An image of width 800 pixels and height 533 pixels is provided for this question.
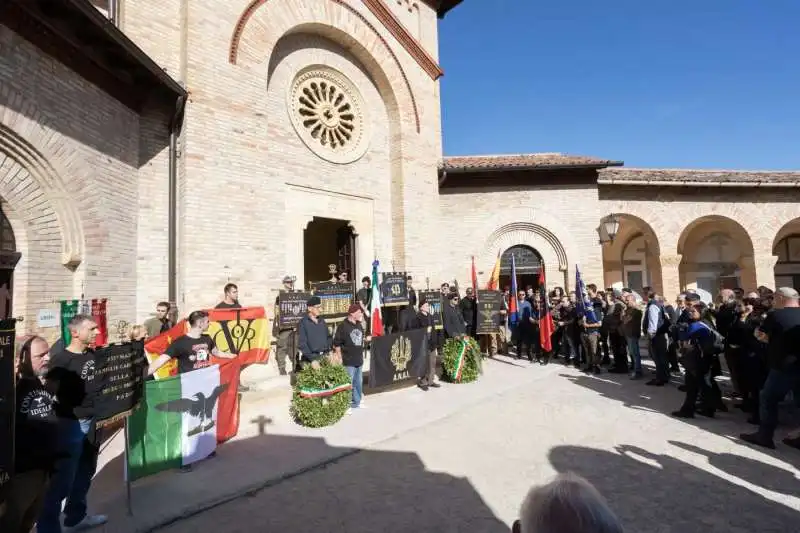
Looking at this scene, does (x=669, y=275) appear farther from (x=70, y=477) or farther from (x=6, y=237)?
(x=6, y=237)

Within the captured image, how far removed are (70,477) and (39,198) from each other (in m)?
4.73

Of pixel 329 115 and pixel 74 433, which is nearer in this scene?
pixel 74 433

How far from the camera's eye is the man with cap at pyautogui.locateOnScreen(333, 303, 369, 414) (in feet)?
23.1

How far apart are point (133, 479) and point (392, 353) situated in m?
4.49

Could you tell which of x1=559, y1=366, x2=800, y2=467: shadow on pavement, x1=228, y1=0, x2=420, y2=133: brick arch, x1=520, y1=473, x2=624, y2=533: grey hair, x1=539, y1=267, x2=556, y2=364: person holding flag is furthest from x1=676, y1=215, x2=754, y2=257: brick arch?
x1=520, y1=473, x2=624, y2=533: grey hair

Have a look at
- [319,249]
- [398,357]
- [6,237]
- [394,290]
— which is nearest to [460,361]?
[398,357]

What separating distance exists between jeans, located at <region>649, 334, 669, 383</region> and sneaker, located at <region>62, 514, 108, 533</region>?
29.3 ft

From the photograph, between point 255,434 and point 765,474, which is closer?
point 765,474

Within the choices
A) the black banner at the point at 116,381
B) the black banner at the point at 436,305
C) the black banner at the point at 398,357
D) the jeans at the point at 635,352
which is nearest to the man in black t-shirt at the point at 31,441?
the black banner at the point at 116,381

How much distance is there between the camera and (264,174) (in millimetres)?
9391

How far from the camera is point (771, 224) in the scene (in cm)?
1688

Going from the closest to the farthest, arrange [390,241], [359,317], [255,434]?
[255,434] → [359,317] → [390,241]

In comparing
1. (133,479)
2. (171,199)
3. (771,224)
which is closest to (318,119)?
(171,199)

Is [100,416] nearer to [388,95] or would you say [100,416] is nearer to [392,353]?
[392,353]
